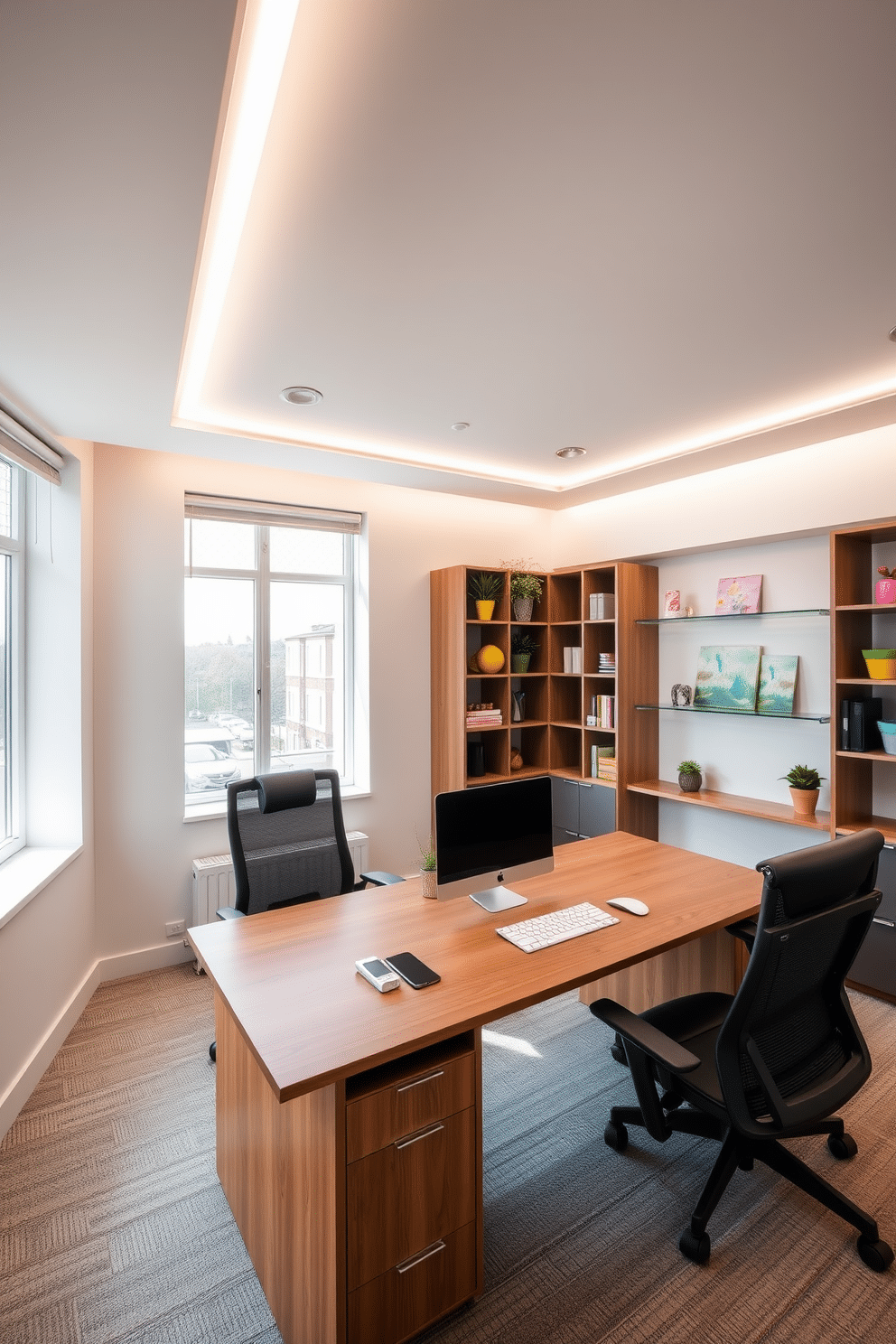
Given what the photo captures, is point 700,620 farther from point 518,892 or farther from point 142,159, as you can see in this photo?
point 142,159

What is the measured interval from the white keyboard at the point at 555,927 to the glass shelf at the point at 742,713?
6.45 feet

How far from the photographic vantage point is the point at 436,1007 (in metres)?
1.60

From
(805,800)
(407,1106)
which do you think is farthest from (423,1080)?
(805,800)

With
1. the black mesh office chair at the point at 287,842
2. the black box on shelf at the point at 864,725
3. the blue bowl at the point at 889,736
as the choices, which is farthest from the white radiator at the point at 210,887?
the blue bowl at the point at 889,736

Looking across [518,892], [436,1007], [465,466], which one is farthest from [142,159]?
[465,466]

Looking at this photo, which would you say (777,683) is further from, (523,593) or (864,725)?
(523,593)

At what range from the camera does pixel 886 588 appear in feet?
10.0

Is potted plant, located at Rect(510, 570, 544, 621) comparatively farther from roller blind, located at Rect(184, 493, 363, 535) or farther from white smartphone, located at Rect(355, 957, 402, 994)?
white smartphone, located at Rect(355, 957, 402, 994)

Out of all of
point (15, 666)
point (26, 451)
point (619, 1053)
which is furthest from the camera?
point (15, 666)

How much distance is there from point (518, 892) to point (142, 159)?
232 centimetres

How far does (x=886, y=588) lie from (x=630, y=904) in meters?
2.04

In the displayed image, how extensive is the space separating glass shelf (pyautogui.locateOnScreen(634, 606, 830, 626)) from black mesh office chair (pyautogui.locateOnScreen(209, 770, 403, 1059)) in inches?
95.7

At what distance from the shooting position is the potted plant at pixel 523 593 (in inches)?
177

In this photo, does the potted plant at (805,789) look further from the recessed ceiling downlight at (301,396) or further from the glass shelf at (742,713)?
the recessed ceiling downlight at (301,396)
